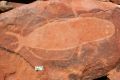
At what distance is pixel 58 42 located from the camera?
9.13 feet

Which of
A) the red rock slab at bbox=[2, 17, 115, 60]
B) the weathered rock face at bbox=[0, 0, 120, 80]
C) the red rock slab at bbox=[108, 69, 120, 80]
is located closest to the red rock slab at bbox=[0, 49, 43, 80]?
the weathered rock face at bbox=[0, 0, 120, 80]

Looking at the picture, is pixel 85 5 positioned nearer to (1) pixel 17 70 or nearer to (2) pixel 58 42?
(2) pixel 58 42

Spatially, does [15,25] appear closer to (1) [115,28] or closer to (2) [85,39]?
→ (2) [85,39]

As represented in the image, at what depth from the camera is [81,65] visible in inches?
107

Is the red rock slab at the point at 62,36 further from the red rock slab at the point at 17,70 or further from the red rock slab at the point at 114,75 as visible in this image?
the red rock slab at the point at 114,75

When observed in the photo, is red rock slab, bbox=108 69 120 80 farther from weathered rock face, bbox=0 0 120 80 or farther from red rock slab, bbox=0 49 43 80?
red rock slab, bbox=0 49 43 80

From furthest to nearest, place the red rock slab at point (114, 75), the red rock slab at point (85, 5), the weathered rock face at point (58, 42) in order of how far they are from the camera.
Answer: the red rock slab at point (85, 5)
the red rock slab at point (114, 75)
the weathered rock face at point (58, 42)

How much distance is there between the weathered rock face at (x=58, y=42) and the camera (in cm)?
273

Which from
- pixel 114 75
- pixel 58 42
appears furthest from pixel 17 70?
pixel 114 75

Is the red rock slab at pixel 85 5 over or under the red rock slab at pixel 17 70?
over

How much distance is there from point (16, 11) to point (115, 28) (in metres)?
1.12

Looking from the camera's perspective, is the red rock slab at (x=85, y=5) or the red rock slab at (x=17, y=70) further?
the red rock slab at (x=85, y=5)

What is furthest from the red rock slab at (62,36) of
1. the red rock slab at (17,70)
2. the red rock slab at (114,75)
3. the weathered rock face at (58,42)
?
the red rock slab at (114,75)

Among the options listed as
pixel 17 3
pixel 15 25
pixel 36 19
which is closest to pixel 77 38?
pixel 36 19
